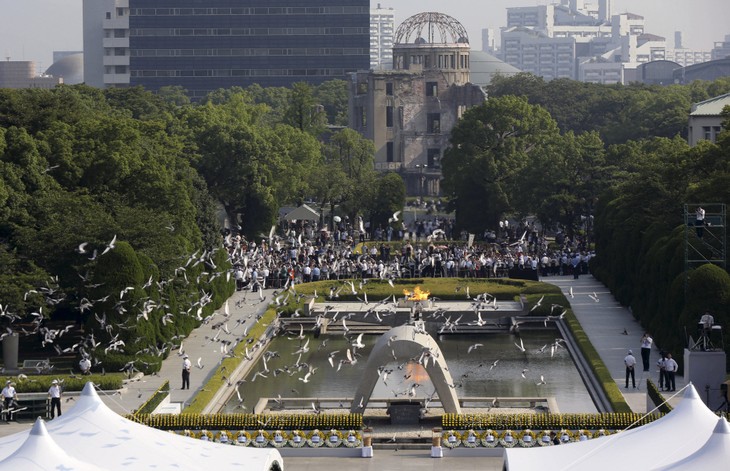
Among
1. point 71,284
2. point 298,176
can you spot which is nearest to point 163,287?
point 71,284

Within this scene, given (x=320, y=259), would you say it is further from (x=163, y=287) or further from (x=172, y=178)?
(x=163, y=287)

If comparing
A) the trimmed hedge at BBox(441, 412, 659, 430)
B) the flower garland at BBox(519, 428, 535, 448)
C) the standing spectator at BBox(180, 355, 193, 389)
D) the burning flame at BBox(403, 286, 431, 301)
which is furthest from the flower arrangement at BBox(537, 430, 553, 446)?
the burning flame at BBox(403, 286, 431, 301)

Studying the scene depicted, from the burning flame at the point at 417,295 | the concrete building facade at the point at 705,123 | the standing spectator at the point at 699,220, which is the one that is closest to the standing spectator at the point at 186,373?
the burning flame at the point at 417,295

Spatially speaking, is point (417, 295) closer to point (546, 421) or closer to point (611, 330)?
point (611, 330)

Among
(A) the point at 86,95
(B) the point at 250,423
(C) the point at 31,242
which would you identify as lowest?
(B) the point at 250,423

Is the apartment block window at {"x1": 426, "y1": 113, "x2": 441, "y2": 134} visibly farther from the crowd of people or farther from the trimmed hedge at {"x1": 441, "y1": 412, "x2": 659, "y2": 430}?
the trimmed hedge at {"x1": 441, "y1": 412, "x2": 659, "y2": 430}

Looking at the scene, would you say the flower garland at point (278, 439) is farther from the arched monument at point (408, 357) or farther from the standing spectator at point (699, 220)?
the standing spectator at point (699, 220)

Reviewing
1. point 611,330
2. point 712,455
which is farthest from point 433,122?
point 712,455
